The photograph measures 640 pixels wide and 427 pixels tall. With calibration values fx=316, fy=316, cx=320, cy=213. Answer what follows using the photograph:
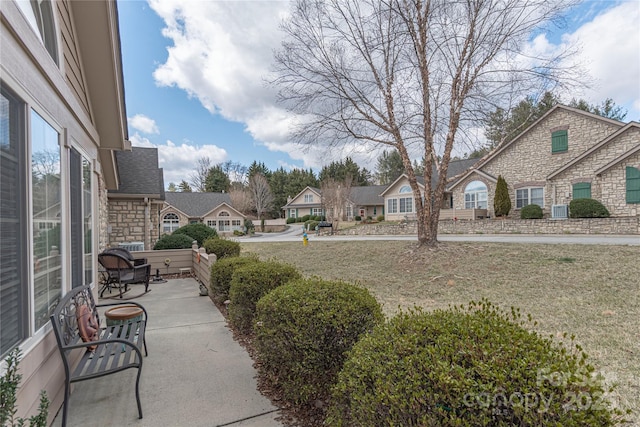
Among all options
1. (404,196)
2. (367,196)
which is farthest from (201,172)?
(404,196)

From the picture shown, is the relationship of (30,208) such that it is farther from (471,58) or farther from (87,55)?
(471,58)

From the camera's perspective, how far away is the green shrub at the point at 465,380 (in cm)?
116

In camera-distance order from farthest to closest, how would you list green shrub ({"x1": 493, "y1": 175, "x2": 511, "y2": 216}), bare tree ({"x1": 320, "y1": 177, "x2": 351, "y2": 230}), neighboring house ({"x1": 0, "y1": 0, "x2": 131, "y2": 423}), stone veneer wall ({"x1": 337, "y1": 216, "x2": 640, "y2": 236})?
bare tree ({"x1": 320, "y1": 177, "x2": 351, "y2": 230})
green shrub ({"x1": 493, "y1": 175, "x2": 511, "y2": 216})
stone veneer wall ({"x1": 337, "y1": 216, "x2": 640, "y2": 236})
neighboring house ({"x1": 0, "y1": 0, "x2": 131, "y2": 423})

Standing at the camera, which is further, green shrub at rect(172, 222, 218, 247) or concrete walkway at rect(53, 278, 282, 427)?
green shrub at rect(172, 222, 218, 247)

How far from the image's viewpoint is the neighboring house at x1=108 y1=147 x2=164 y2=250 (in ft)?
36.4

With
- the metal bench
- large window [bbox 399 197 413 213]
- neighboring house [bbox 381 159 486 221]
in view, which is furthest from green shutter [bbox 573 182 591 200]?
the metal bench

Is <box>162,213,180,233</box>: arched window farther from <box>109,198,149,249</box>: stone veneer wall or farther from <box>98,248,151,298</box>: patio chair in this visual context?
<box>98,248,151,298</box>: patio chair

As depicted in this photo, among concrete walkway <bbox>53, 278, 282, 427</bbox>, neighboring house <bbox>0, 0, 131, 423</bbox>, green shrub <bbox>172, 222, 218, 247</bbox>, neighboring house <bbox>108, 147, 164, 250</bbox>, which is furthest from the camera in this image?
neighboring house <bbox>108, 147, 164, 250</bbox>

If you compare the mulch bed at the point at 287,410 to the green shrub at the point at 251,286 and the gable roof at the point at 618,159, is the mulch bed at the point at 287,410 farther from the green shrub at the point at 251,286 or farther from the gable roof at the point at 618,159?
the gable roof at the point at 618,159

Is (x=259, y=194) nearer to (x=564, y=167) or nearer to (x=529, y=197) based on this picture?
(x=529, y=197)

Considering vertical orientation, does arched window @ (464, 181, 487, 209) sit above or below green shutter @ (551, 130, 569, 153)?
below

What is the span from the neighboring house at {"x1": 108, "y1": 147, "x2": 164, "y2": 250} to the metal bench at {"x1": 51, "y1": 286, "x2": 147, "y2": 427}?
7.95 m

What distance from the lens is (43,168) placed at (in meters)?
2.68

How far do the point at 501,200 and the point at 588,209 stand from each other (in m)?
4.64
